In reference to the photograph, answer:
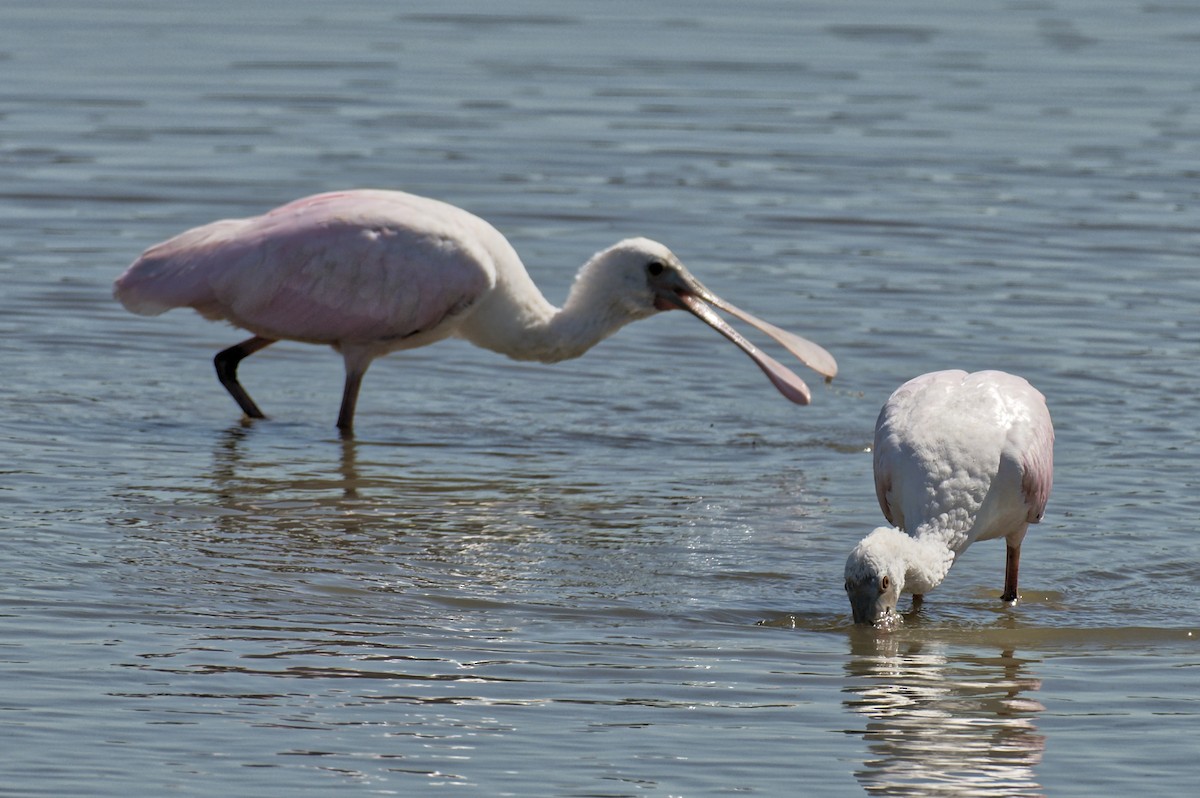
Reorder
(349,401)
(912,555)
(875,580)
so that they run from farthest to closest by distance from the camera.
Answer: (349,401)
(912,555)
(875,580)

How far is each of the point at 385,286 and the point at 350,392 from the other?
520mm

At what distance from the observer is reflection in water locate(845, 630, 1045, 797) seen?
5.89 m

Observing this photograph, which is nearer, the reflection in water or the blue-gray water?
the reflection in water

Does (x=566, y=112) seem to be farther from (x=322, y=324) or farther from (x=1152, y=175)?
(x=322, y=324)

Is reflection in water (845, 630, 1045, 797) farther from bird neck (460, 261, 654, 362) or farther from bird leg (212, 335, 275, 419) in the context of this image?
bird leg (212, 335, 275, 419)

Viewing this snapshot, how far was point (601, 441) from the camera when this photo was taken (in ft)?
33.5

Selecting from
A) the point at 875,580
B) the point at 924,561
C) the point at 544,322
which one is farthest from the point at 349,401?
the point at 875,580

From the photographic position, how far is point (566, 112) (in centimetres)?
1784

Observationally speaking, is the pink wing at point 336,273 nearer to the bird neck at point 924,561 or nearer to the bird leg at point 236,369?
the bird leg at point 236,369

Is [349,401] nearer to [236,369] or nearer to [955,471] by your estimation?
[236,369]

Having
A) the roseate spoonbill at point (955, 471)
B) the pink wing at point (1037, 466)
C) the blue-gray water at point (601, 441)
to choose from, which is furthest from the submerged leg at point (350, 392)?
the pink wing at point (1037, 466)

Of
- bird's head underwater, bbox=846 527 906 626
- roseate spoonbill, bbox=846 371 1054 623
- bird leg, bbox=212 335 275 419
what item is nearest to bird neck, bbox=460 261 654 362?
bird leg, bbox=212 335 275 419

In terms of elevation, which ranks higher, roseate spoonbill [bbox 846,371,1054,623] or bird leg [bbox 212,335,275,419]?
roseate spoonbill [bbox 846,371,1054,623]

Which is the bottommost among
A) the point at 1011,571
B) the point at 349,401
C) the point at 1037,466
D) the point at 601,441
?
the point at 601,441
